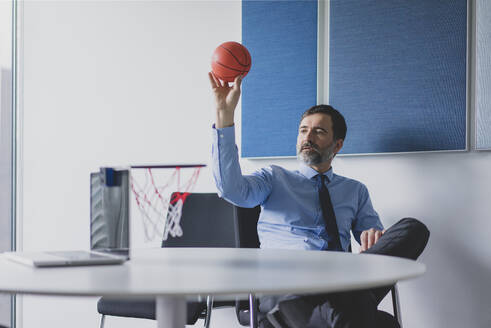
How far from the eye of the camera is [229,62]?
2.45m

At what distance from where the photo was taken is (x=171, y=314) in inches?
52.4

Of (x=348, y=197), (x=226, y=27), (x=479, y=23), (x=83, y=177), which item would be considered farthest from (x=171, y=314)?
(x=83, y=177)

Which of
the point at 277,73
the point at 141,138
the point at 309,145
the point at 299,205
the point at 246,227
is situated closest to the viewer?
the point at 246,227

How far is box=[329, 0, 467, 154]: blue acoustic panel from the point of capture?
2.73 meters

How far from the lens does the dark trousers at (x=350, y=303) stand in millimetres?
1601

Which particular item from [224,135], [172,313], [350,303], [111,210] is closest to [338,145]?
[224,135]

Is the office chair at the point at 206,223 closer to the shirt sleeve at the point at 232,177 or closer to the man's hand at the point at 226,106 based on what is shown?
the shirt sleeve at the point at 232,177

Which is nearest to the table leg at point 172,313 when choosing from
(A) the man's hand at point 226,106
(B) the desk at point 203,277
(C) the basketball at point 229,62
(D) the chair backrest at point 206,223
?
(B) the desk at point 203,277

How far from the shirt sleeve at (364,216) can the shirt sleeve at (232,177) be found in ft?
1.66

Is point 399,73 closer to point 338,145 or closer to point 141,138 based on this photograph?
point 338,145

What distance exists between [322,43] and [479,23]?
87 cm

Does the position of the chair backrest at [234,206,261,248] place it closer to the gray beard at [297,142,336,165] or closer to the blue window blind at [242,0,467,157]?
the gray beard at [297,142,336,165]

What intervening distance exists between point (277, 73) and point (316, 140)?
0.65 meters

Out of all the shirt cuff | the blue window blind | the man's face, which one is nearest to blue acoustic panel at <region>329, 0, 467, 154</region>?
the blue window blind
